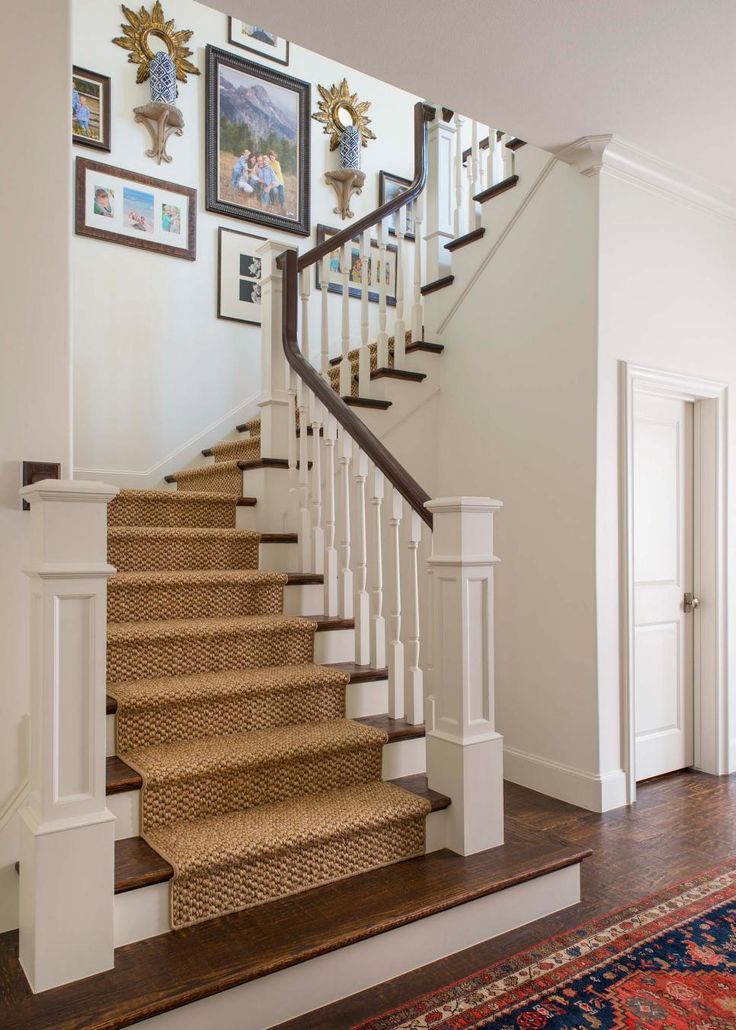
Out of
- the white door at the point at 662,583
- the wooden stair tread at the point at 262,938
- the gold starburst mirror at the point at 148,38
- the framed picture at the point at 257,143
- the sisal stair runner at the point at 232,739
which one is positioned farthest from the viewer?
the framed picture at the point at 257,143

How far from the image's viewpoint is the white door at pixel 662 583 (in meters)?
3.57

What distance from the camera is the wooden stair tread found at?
1.61 metres

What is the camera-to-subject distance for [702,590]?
3789 millimetres

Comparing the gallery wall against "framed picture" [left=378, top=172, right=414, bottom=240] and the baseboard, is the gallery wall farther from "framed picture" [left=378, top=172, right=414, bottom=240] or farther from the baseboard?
the baseboard

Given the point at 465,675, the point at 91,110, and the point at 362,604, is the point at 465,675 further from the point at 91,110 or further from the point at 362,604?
the point at 91,110

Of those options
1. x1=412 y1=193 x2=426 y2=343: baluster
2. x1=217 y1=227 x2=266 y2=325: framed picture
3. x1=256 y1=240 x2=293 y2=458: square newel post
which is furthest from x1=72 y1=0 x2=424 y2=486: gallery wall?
x1=412 y1=193 x2=426 y2=343: baluster

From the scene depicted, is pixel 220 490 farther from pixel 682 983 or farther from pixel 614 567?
pixel 682 983

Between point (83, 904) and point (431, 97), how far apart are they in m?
2.86

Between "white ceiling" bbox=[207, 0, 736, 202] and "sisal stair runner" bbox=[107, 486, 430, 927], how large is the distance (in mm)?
1940

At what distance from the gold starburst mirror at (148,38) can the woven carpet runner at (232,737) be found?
9.67 ft

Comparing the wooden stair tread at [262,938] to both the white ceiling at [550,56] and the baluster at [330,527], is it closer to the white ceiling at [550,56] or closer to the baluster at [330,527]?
the baluster at [330,527]

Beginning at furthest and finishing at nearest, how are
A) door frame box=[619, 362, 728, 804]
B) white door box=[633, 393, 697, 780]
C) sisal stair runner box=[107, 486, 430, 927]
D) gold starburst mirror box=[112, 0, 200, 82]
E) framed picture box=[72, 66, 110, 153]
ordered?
gold starburst mirror box=[112, 0, 200, 82] < framed picture box=[72, 66, 110, 153] < door frame box=[619, 362, 728, 804] < white door box=[633, 393, 697, 780] < sisal stair runner box=[107, 486, 430, 927]

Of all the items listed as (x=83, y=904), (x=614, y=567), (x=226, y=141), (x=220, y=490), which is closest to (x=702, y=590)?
(x=614, y=567)

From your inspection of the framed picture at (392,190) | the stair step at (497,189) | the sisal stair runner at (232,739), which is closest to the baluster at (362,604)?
the sisal stair runner at (232,739)
